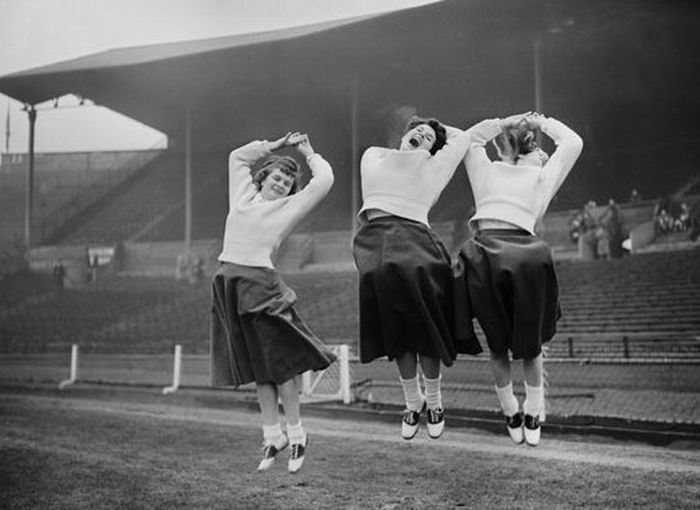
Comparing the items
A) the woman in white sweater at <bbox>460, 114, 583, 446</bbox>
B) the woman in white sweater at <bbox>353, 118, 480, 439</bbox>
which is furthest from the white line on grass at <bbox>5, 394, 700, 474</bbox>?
the woman in white sweater at <bbox>353, 118, 480, 439</bbox>

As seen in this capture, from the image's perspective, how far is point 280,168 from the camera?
15.6 ft

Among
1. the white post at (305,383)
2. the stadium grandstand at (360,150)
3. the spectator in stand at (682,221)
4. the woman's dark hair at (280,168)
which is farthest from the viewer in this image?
the spectator in stand at (682,221)

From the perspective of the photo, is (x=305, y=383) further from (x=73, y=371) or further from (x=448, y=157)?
(x=448, y=157)

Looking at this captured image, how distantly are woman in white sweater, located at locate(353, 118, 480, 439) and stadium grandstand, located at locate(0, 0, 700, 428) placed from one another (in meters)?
2.26

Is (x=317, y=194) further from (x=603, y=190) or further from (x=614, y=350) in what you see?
(x=603, y=190)

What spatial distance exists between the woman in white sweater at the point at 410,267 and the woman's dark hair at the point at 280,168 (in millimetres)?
424

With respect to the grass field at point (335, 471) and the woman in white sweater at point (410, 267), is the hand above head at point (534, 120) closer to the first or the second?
the woman in white sweater at point (410, 267)

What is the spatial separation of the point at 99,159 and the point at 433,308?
29306 mm

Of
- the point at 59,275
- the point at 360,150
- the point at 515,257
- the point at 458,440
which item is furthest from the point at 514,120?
the point at 59,275

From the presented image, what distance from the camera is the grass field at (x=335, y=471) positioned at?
775 cm

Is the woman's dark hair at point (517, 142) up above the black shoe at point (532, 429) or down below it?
above

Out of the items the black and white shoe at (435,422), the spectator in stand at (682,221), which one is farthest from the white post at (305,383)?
the black and white shoe at (435,422)

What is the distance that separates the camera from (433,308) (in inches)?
166

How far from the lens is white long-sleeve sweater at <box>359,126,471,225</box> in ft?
14.6
